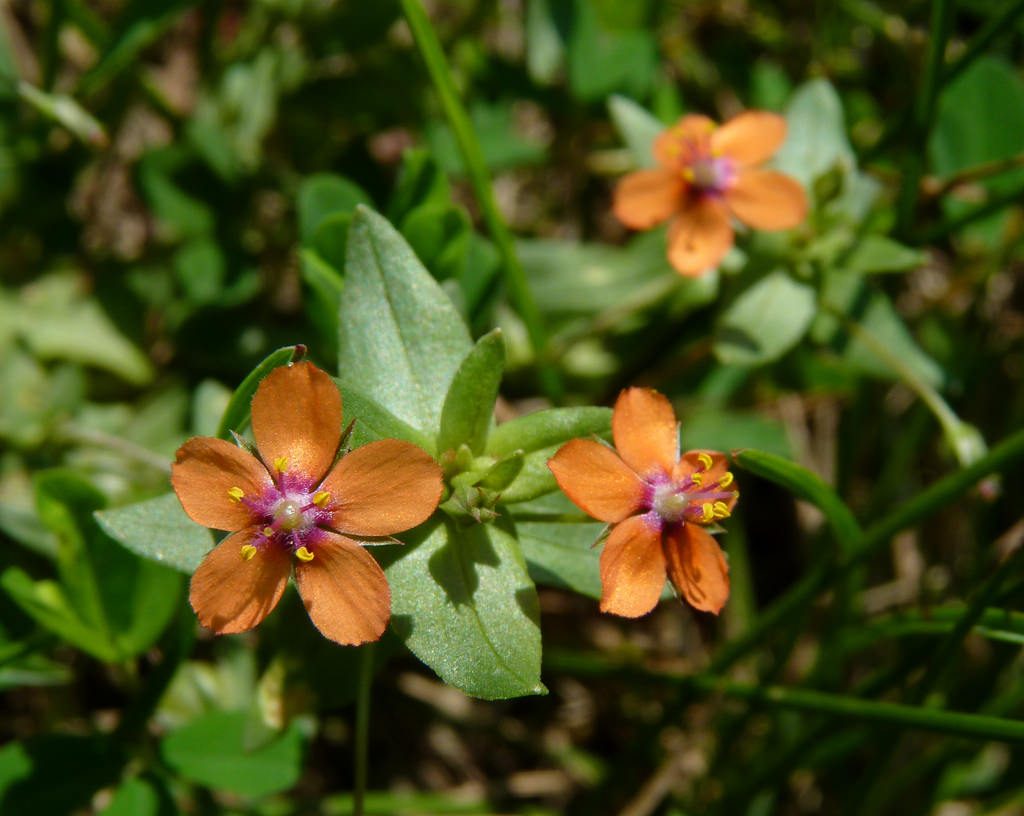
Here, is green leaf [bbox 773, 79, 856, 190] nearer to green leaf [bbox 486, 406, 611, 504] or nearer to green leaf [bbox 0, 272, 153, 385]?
green leaf [bbox 486, 406, 611, 504]

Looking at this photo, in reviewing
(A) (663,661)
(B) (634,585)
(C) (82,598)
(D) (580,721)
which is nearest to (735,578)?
(A) (663,661)

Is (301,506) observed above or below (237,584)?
above

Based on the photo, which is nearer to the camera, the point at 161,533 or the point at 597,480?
the point at 597,480

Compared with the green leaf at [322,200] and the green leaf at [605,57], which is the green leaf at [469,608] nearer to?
the green leaf at [322,200]

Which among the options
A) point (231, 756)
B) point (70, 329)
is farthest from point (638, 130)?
point (231, 756)

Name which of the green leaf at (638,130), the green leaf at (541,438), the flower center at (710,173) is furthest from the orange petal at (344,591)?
the green leaf at (638,130)

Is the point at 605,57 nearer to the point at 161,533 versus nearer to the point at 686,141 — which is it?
the point at 686,141
